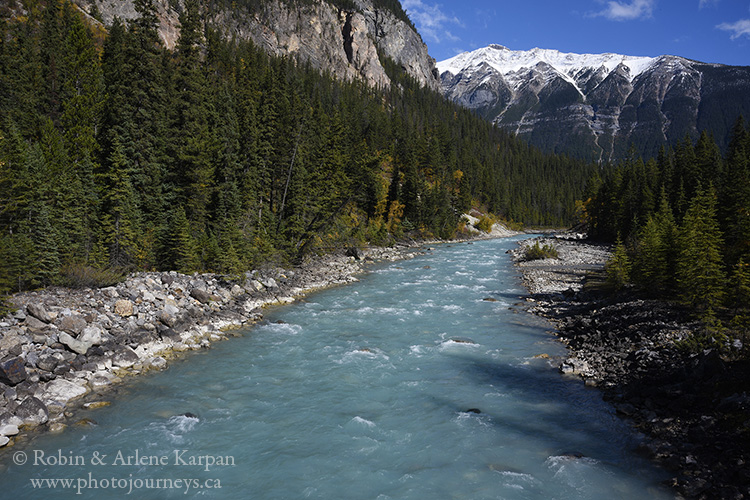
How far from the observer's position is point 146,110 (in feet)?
90.7

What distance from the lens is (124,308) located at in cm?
1577

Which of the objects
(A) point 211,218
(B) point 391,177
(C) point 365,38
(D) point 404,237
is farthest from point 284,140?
(C) point 365,38

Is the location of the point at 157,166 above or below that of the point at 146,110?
below

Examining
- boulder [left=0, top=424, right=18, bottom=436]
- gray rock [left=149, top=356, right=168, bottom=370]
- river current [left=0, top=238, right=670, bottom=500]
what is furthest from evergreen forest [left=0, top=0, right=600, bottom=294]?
river current [left=0, top=238, right=670, bottom=500]

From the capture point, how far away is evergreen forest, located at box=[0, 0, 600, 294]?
60.3 feet

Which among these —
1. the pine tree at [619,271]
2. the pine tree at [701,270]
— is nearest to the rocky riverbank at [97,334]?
the pine tree at [701,270]

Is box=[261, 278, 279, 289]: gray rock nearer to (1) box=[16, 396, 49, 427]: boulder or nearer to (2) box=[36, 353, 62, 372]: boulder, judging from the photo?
(2) box=[36, 353, 62, 372]: boulder

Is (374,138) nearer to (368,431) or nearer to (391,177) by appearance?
(391,177)

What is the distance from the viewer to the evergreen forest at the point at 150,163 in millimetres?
18391

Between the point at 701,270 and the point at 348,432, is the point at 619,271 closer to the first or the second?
the point at 701,270

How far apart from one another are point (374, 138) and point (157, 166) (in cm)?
5715

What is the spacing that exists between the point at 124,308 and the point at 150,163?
1474 centimetres

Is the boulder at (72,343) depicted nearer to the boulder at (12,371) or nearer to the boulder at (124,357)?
the boulder at (124,357)

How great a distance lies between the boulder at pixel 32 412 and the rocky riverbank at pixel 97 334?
0.02 meters
